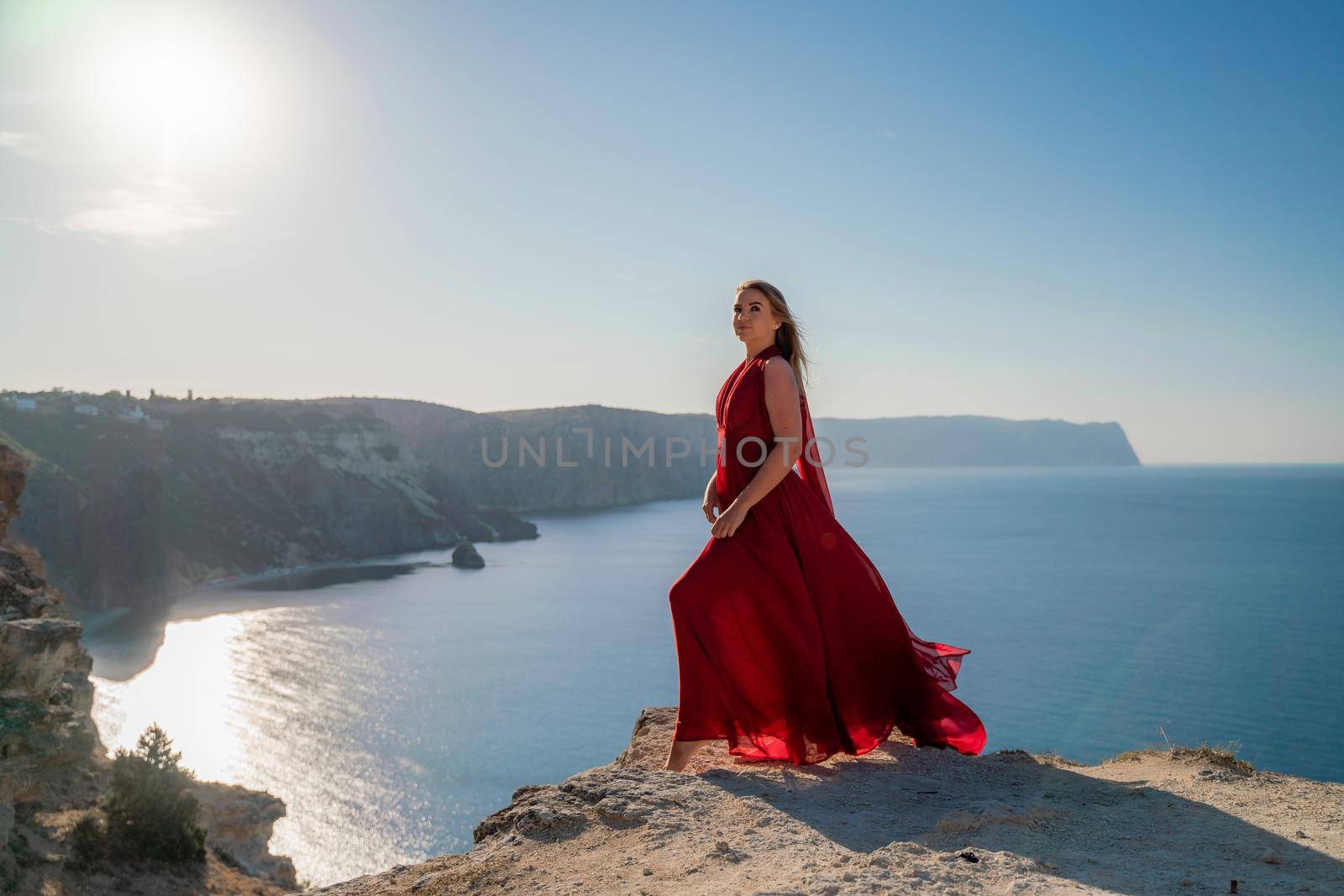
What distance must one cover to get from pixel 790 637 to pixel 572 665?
4415cm

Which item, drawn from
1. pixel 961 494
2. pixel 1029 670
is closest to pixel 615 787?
pixel 1029 670

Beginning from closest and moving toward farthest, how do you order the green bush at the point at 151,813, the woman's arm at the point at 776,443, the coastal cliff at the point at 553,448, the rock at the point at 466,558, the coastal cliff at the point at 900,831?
1. the coastal cliff at the point at 900,831
2. the woman's arm at the point at 776,443
3. the green bush at the point at 151,813
4. the rock at the point at 466,558
5. the coastal cliff at the point at 553,448

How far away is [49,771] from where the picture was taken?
974cm

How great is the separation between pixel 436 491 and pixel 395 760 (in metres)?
58.6

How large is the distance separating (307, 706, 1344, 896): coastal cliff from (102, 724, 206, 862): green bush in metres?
12.3

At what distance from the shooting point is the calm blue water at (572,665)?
31.0 metres

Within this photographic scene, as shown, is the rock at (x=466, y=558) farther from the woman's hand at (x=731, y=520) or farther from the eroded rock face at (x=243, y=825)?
the woman's hand at (x=731, y=520)

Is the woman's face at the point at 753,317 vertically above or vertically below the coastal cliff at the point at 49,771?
above

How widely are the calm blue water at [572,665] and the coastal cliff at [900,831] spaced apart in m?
25.7

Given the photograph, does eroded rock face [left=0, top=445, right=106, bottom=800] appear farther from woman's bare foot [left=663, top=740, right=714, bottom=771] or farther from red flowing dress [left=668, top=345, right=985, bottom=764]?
red flowing dress [left=668, top=345, right=985, bottom=764]

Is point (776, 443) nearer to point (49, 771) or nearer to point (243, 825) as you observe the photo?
point (49, 771)

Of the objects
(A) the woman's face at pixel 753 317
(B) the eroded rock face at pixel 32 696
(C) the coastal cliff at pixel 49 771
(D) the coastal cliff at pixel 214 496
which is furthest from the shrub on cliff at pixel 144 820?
(D) the coastal cliff at pixel 214 496

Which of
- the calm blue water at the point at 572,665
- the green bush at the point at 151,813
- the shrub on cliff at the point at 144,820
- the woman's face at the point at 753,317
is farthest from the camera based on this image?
the calm blue water at the point at 572,665

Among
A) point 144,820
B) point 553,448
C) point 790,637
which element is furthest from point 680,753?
point 553,448
